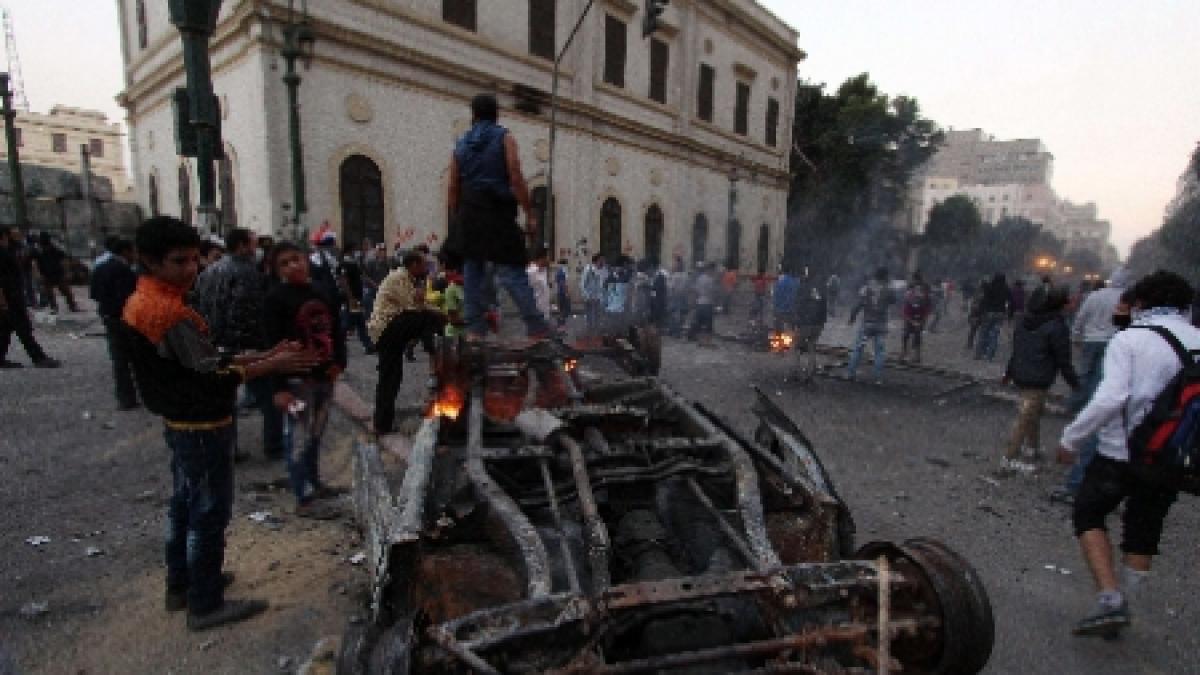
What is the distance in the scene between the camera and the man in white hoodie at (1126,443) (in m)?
3.10

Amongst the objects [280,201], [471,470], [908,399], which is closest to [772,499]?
[471,470]

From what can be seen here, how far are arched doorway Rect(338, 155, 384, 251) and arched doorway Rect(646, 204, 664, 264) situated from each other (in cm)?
1123

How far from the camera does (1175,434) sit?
2.96 meters

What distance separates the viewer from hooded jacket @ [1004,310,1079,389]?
18.9ft

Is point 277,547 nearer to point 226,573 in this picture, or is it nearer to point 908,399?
point 226,573

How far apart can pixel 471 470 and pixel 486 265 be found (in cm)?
305

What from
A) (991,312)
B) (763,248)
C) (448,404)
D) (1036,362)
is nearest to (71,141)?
(763,248)

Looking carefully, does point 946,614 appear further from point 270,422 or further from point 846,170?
point 846,170

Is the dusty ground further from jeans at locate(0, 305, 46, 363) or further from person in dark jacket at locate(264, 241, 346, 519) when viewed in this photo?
jeans at locate(0, 305, 46, 363)

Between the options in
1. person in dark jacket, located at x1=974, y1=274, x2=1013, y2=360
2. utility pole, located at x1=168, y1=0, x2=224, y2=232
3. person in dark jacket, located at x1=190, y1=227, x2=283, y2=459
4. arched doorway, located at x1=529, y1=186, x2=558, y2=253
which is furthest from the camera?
arched doorway, located at x1=529, y1=186, x2=558, y2=253

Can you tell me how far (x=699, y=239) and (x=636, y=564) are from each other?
24.5m

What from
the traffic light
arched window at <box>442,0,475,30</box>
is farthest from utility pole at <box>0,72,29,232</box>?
the traffic light

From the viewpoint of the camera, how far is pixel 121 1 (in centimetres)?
1953

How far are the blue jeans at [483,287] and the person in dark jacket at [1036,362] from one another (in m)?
4.95
